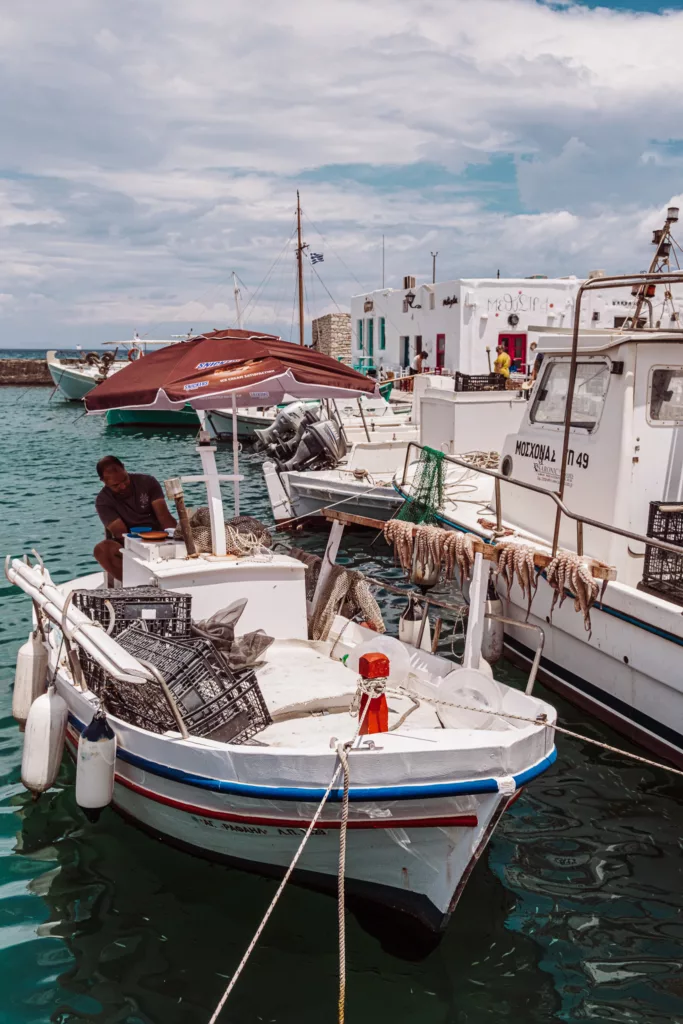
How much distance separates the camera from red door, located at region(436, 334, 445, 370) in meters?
36.2

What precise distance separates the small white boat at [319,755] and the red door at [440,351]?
3010 cm

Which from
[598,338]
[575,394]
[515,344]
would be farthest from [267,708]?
[515,344]

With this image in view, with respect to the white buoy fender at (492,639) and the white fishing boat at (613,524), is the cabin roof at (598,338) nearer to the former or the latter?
the white fishing boat at (613,524)

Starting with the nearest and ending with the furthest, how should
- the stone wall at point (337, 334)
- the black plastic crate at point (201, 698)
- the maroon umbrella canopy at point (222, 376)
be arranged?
the black plastic crate at point (201, 698)
the maroon umbrella canopy at point (222, 376)
the stone wall at point (337, 334)

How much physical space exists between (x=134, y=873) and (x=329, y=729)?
169 cm

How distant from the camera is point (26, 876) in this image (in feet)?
19.1

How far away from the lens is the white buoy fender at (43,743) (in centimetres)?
626

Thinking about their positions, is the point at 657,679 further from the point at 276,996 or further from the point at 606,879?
the point at 276,996

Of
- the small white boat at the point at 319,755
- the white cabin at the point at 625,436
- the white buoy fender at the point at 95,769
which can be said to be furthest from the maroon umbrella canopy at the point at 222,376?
the white buoy fender at the point at 95,769

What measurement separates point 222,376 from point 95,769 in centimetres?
337

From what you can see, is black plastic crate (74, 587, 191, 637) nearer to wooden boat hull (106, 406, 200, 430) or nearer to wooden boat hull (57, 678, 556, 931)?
wooden boat hull (57, 678, 556, 931)

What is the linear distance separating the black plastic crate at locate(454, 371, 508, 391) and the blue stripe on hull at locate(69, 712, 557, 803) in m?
12.0

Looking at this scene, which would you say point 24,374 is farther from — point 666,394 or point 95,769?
point 95,769

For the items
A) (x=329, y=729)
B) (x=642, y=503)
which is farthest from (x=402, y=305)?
(x=329, y=729)
